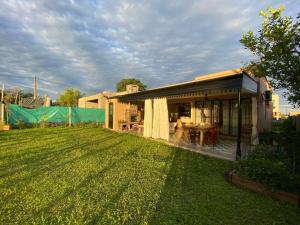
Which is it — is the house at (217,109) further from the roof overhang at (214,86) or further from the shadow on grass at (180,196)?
the shadow on grass at (180,196)

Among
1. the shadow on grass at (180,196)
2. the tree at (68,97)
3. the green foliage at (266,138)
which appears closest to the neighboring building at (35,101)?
the tree at (68,97)

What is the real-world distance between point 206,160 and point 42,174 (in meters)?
4.79

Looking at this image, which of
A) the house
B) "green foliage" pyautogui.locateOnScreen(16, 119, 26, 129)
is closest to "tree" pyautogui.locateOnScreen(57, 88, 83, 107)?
"green foliage" pyautogui.locateOnScreen(16, 119, 26, 129)

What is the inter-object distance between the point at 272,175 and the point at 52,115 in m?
17.3

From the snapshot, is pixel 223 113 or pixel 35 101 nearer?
pixel 223 113

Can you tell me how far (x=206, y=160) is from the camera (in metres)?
6.01

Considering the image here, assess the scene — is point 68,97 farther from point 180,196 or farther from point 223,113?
point 180,196

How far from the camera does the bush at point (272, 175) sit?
11.3 feet

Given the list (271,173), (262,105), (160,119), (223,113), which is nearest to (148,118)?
(160,119)

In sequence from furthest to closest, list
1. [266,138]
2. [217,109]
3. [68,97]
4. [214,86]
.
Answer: [68,97], [217,109], [266,138], [214,86]

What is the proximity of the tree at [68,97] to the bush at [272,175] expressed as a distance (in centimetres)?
3784

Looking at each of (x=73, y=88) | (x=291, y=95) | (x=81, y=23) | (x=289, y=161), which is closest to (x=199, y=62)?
(x=81, y=23)

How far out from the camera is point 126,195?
3.40 metres

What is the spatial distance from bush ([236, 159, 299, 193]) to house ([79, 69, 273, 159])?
177 cm
